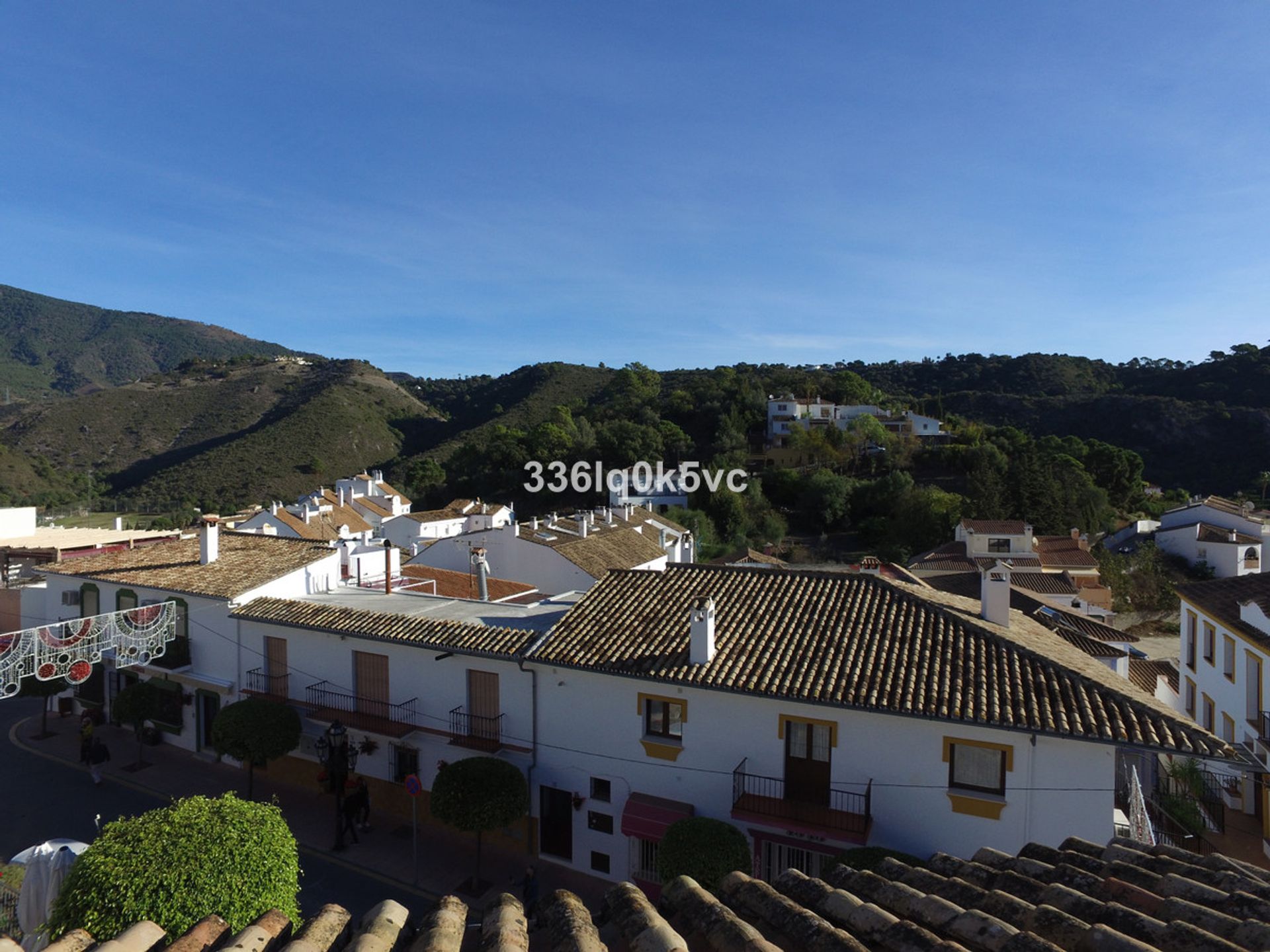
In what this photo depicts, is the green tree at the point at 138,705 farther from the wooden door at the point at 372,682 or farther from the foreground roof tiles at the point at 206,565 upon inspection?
the wooden door at the point at 372,682

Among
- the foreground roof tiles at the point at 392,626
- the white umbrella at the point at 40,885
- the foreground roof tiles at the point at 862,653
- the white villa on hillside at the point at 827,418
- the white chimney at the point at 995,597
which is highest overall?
the white villa on hillside at the point at 827,418

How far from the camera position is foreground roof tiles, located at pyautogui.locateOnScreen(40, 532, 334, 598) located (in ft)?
57.7

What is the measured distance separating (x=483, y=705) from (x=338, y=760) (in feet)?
10.6

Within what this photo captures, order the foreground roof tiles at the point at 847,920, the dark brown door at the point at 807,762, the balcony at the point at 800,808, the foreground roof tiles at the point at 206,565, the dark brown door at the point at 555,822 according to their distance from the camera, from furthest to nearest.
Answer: the foreground roof tiles at the point at 206,565 < the dark brown door at the point at 555,822 < the dark brown door at the point at 807,762 < the balcony at the point at 800,808 < the foreground roof tiles at the point at 847,920

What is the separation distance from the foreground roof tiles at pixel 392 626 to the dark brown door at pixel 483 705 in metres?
0.67

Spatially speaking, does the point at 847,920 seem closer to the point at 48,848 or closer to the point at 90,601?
the point at 48,848

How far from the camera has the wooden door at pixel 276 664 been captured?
16.3 meters

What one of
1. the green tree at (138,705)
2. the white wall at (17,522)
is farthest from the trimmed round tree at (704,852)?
the white wall at (17,522)

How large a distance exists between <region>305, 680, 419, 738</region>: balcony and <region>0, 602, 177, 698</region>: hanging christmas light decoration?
434 centimetres

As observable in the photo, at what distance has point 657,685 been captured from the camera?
1181 centimetres

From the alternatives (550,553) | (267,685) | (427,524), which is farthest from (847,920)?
(427,524)

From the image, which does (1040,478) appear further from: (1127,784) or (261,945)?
(261,945)

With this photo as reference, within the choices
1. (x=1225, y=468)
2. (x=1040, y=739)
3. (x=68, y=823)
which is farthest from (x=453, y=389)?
(x=1040, y=739)

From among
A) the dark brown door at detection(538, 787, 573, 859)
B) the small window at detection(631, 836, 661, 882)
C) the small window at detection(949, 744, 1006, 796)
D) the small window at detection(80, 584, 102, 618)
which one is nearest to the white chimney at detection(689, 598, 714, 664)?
the small window at detection(631, 836, 661, 882)
